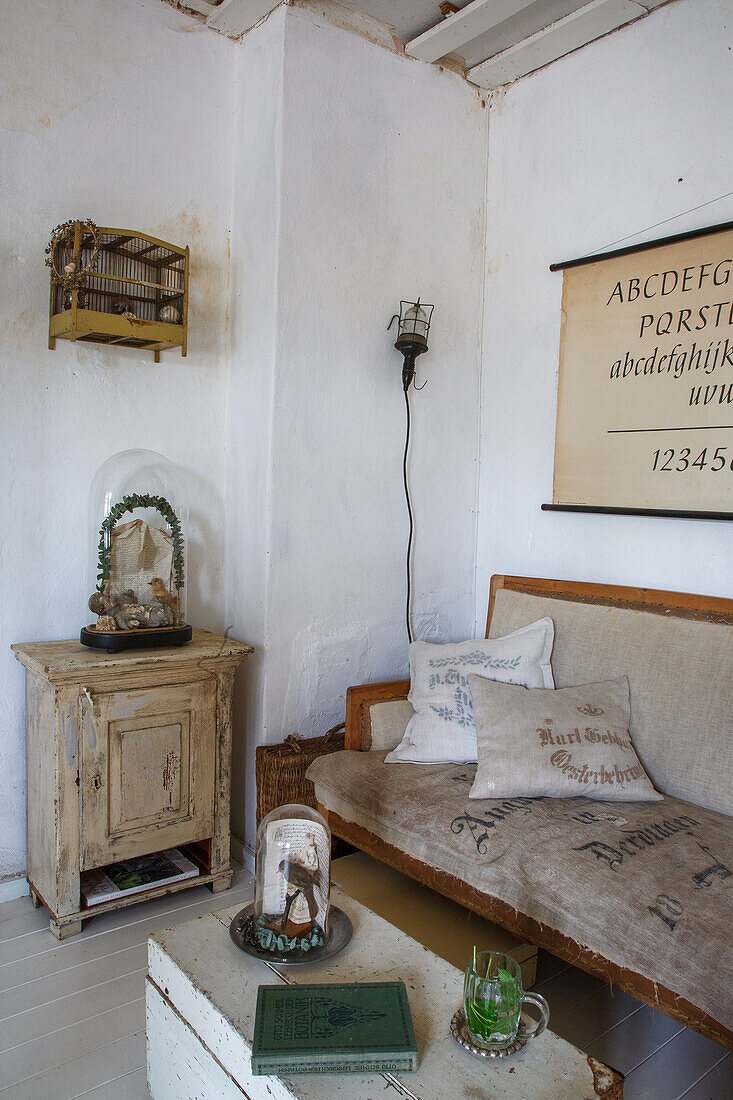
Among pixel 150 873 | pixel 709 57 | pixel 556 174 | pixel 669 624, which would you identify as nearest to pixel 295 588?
pixel 150 873

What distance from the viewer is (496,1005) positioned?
1094 millimetres

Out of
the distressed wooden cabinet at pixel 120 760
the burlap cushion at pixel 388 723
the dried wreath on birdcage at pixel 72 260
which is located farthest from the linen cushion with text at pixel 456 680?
the dried wreath on birdcage at pixel 72 260

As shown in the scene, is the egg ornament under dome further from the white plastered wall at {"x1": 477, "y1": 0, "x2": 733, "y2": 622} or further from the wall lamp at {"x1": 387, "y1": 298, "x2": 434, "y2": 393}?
the white plastered wall at {"x1": 477, "y1": 0, "x2": 733, "y2": 622}

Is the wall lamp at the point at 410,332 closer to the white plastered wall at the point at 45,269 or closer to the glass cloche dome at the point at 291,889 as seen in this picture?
the white plastered wall at the point at 45,269

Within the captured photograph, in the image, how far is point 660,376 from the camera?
2.31m

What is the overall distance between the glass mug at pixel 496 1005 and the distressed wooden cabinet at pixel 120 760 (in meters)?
1.24

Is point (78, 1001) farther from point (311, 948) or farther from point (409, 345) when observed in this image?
point (409, 345)

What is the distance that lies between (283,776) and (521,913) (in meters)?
0.88

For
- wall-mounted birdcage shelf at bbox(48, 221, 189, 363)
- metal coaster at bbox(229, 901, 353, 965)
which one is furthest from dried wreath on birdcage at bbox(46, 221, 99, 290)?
metal coaster at bbox(229, 901, 353, 965)

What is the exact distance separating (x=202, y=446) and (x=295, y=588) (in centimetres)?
59

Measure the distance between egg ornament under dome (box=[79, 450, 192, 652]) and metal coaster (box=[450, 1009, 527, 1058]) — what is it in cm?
134

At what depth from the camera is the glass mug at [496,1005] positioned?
1093 millimetres

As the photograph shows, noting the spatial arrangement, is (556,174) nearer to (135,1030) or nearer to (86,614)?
(86,614)

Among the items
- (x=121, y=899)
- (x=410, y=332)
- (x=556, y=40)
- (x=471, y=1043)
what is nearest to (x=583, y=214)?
(x=556, y=40)
